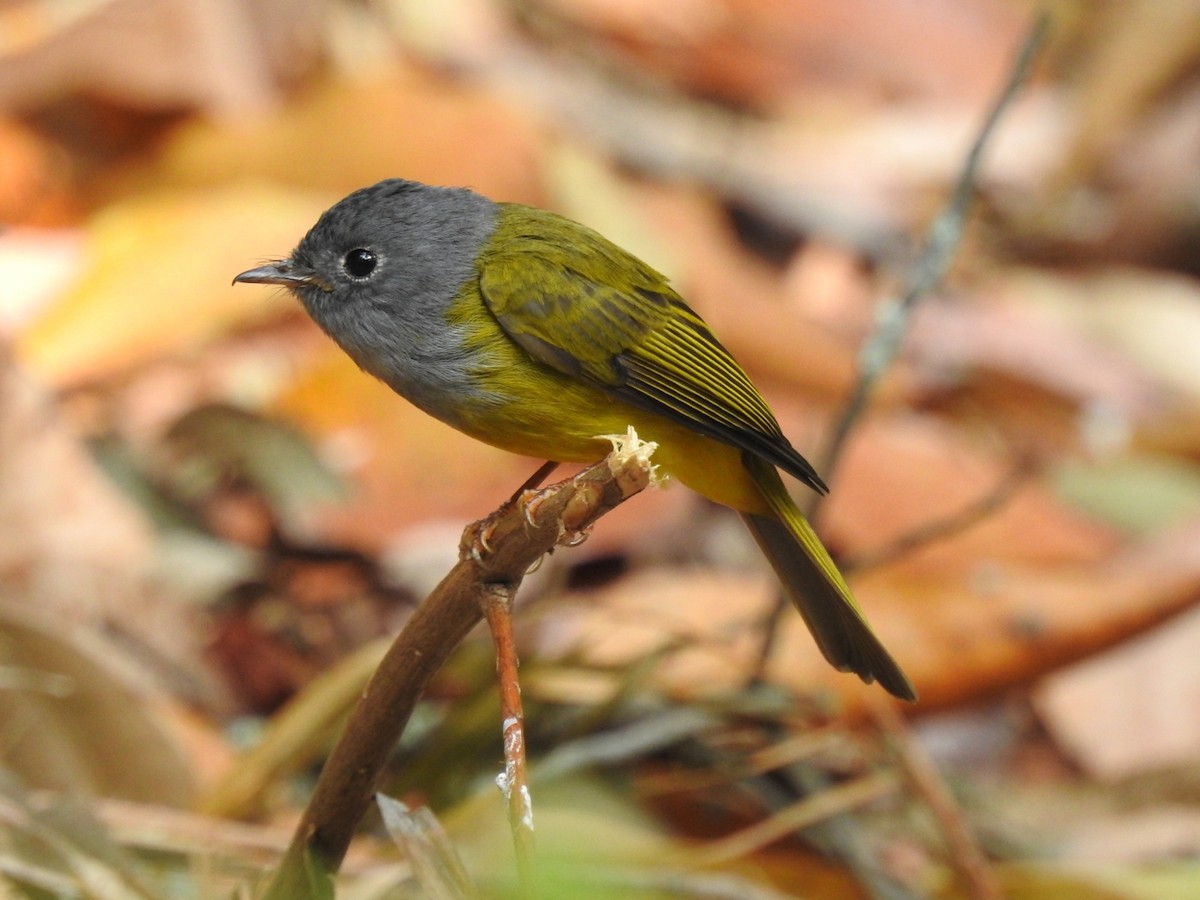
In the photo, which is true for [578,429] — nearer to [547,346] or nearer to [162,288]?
[547,346]

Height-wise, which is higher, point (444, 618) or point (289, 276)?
point (289, 276)

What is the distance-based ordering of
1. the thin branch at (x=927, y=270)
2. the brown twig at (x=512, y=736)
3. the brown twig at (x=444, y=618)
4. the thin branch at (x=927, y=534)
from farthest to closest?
1. the thin branch at (x=927, y=534)
2. the thin branch at (x=927, y=270)
3. the brown twig at (x=444, y=618)
4. the brown twig at (x=512, y=736)

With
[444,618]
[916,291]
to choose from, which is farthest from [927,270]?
[444,618]

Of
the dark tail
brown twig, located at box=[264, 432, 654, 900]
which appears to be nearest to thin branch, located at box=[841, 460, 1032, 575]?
the dark tail

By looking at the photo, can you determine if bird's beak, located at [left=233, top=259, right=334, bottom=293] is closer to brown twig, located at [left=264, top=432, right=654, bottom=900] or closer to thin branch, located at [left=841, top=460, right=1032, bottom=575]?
brown twig, located at [left=264, top=432, right=654, bottom=900]

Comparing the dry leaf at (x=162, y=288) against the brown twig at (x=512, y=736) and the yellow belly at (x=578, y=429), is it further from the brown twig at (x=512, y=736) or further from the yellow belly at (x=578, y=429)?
the brown twig at (x=512, y=736)

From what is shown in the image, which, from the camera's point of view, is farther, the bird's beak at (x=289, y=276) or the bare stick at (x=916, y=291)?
the bare stick at (x=916, y=291)

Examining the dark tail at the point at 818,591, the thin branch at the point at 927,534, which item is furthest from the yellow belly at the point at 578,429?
the thin branch at the point at 927,534
